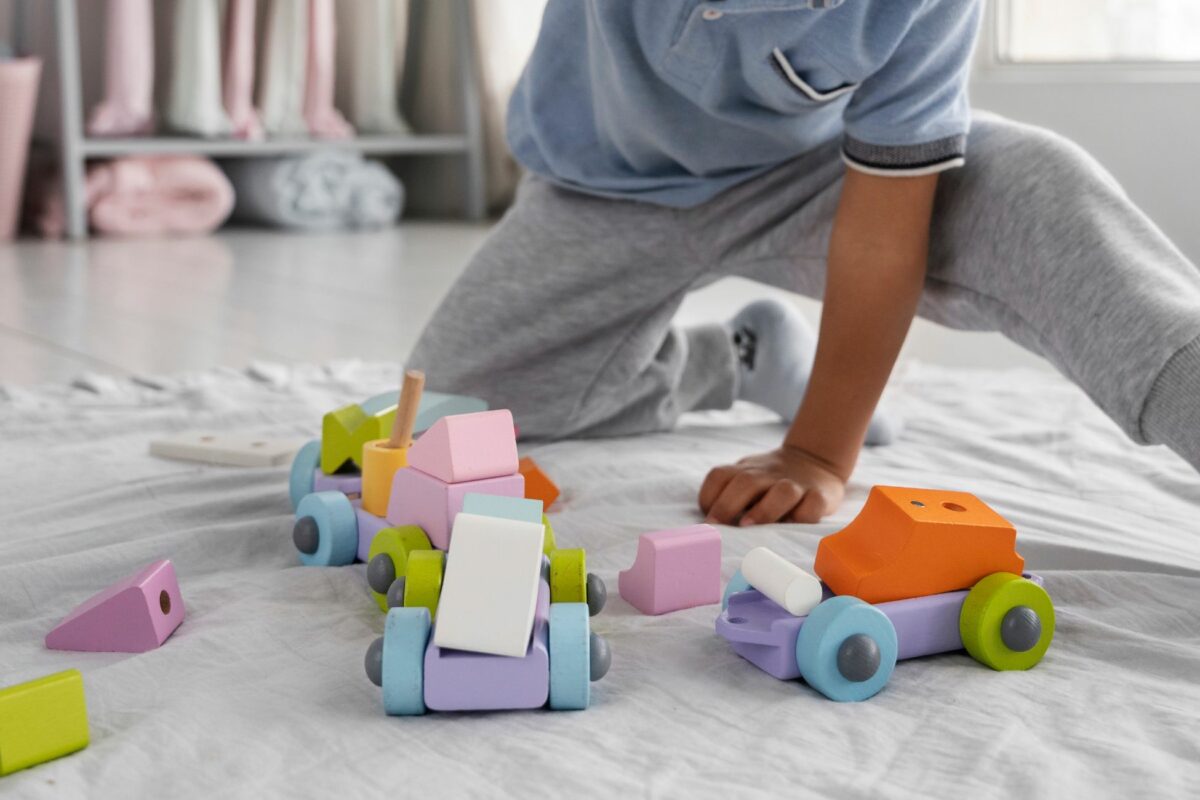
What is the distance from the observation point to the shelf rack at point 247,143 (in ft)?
8.16

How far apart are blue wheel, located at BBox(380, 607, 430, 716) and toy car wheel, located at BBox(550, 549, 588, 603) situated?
0.07 metres

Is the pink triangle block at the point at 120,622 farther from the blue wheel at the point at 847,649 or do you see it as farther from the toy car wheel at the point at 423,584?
the blue wheel at the point at 847,649

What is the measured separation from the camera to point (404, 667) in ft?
1.71

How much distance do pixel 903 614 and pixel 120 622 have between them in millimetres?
354

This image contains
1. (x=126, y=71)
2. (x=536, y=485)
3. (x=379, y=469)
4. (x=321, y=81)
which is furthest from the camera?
(x=321, y=81)

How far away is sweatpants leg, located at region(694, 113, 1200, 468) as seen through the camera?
27.0 inches

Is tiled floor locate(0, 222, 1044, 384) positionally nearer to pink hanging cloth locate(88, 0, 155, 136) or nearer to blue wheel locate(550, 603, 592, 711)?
pink hanging cloth locate(88, 0, 155, 136)

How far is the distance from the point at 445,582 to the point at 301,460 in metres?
0.31

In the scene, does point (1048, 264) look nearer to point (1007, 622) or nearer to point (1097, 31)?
point (1007, 622)

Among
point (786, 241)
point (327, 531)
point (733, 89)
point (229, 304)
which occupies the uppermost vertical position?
point (733, 89)

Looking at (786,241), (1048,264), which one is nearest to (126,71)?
(786,241)

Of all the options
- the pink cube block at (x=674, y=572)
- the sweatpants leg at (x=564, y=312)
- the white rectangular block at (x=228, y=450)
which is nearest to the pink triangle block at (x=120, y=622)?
the pink cube block at (x=674, y=572)

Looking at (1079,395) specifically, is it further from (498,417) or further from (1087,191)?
(498,417)

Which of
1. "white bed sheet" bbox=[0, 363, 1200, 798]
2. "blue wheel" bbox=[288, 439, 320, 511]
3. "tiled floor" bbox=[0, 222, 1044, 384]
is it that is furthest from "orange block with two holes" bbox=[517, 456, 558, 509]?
"tiled floor" bbox=[0, 222, 1044, 384]
